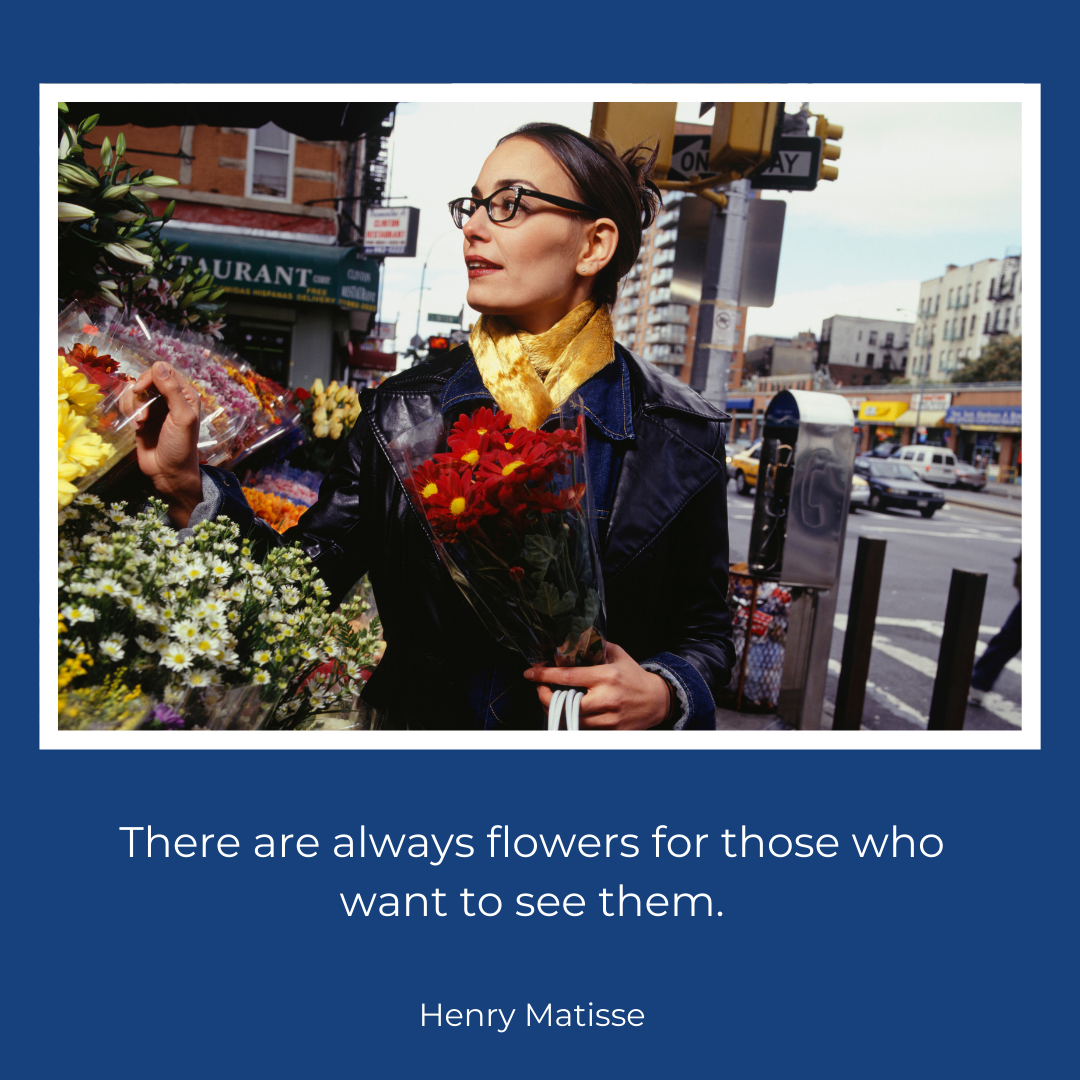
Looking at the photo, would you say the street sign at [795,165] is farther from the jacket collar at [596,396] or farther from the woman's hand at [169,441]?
the woman's hand at [169,441]

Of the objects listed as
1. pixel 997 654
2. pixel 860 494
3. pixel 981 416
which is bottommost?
pixel 997 654

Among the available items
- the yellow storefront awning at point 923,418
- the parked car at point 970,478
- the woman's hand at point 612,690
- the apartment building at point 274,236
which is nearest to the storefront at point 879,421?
the yellow storefront awning at point 923,418

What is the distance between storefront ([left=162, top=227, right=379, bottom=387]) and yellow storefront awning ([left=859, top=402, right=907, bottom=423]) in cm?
4126

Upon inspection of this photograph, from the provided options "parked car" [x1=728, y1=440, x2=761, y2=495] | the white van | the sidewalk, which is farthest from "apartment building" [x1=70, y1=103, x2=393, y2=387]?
the white van

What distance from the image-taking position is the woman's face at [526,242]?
1.67 meters

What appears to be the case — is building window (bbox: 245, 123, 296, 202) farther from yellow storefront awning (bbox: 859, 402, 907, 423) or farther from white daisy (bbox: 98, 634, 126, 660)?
yellow storefront awning (bbox: 859, 402, 907, 423)

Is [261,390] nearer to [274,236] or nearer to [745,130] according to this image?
[745,130]

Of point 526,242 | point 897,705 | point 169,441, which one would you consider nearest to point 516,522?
point 526,242

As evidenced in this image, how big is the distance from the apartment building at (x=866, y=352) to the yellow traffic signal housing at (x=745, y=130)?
76.2m

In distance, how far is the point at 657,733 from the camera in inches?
67.6

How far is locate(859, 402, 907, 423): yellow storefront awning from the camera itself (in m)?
47.8

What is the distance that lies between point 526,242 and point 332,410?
2837 mm

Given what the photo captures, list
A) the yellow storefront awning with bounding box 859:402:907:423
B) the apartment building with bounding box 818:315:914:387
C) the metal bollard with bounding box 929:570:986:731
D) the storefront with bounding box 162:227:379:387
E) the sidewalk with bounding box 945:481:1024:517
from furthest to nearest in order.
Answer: the apartment building with bounding box 818:315:914:387
the yellow storefront awning with bounding box 859:402:907:423
the sidewalk with bounding box 945:481:1024:517
the storefront with bounding box 162:227:379:387
the metal bollard with bounding box 929:570:986:731

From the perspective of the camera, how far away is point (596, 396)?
1.76 metres
